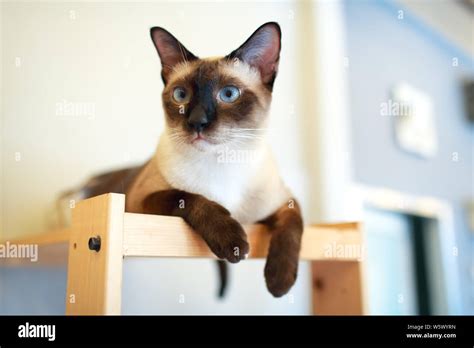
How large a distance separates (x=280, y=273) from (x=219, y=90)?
34cm

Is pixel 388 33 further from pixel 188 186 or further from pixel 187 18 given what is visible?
pixel 188 186

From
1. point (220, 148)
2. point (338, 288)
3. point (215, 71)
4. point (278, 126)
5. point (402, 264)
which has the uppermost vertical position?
point (278, 126)

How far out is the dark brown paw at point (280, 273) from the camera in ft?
2.69

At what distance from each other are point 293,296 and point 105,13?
1.16 m

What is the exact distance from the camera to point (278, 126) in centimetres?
173

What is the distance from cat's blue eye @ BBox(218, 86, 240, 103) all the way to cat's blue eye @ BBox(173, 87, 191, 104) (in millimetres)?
59

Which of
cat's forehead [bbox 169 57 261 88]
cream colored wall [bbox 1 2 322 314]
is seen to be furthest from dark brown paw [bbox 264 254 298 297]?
cream colored wall [bbox 1 2 322 314]

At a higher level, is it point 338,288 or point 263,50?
point 263,50

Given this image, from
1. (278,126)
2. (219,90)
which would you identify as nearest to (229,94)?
(219,90)

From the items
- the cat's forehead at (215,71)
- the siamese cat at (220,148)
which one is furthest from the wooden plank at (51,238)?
the cat's forehead at (215,71)

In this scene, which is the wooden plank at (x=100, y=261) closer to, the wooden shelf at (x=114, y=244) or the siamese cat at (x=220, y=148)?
the wooden shelf at (x=114, y=244)

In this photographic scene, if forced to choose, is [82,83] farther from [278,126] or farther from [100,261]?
[100,261]

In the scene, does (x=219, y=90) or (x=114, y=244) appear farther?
(x=219, y=90)

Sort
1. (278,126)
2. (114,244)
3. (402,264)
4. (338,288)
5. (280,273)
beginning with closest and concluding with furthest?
(114,244), (280,273), (338,288), (278,126), (402,264)
